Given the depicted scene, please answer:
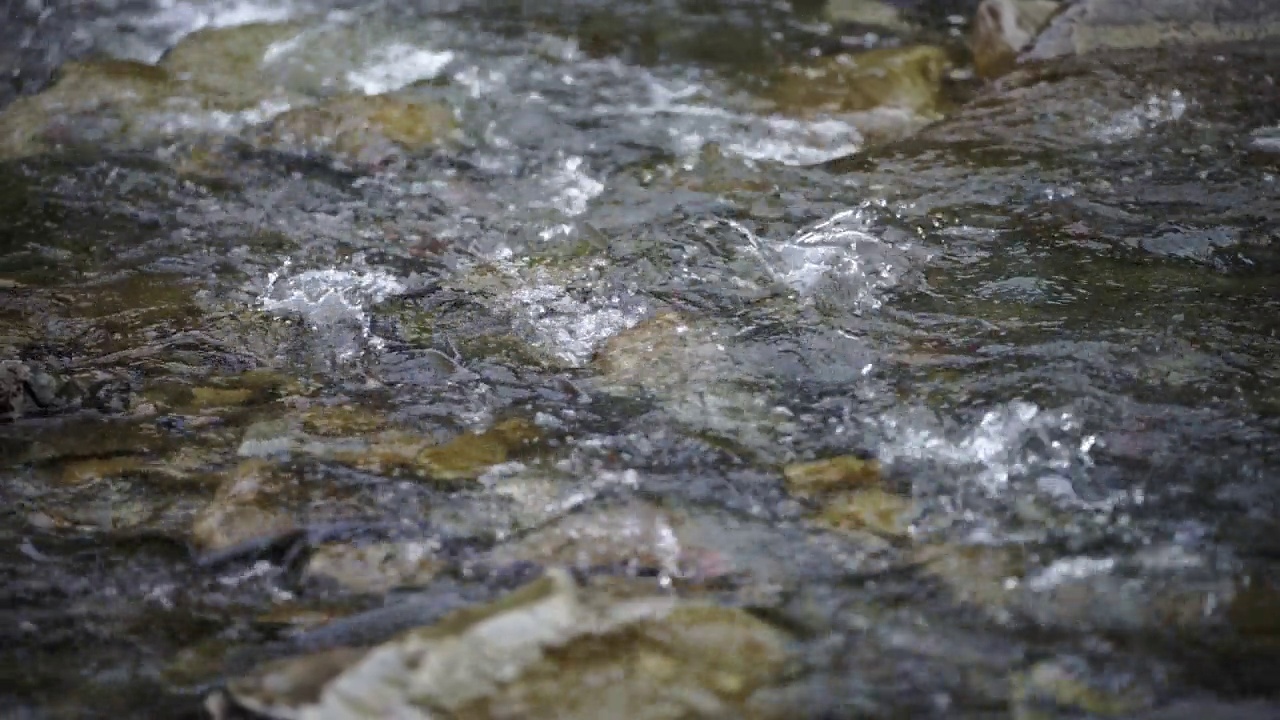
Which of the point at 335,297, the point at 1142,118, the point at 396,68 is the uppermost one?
the point at 1142,118

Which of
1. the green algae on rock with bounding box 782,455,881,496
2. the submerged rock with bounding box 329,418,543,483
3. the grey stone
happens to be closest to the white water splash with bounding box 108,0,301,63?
the submerged rock with bounding box 329,418,543,483

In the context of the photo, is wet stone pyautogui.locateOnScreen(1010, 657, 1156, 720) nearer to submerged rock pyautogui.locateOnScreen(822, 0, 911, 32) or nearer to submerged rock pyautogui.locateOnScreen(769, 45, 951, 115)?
submerged rock pyautogui.locateOnScreen(769, 45, 951, 115)

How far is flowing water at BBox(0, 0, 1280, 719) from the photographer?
115 inches

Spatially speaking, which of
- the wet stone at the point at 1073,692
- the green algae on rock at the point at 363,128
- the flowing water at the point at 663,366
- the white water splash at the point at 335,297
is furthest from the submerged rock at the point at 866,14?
the wet stone at the point at 1073,692

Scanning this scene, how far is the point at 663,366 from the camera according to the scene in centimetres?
410

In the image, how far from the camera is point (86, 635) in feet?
9.68

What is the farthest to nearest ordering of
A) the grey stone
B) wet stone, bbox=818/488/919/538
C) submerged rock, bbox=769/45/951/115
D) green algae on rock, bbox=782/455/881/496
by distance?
the grey stone < submerged rock, bbox=769/45/951/115 < green algae on rock, bbox=782/455/881/496 < wet stone, bbox=818/488/919/538

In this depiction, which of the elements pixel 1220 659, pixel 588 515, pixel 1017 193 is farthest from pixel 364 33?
pixel 1220 659

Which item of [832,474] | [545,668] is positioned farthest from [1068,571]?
[545,668]

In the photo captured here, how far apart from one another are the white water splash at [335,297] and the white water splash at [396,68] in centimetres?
216

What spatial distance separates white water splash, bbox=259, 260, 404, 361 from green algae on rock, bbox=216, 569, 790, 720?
1.97 meters

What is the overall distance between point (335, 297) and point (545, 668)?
2.59 metres

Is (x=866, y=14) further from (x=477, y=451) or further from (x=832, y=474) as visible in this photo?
(x=477, y=451)

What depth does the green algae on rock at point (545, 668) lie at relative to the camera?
8.01 feet
